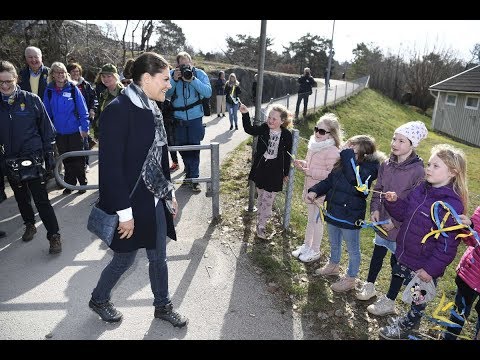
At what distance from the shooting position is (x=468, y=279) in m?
2.77

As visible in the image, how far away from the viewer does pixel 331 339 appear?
10.0 ft

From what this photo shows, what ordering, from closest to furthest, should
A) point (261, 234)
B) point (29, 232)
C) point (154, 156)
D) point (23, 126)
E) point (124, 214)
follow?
point (124, 214) → point (154, 156) → point (23, 126) → point (29, 232) → point (261, 234)

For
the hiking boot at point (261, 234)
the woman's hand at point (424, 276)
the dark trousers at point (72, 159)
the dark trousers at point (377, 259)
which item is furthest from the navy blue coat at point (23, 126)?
the woman's hand at point (424, 276)

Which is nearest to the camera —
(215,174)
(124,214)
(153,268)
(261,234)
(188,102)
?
(124,214)

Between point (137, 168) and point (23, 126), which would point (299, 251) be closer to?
point (137, 168)

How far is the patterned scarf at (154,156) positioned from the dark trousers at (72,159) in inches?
131

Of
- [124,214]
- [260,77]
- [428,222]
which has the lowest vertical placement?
[428,222]

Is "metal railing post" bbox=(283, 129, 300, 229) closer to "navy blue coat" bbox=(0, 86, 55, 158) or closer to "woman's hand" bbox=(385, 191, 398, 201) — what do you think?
"woman's hand" bbox=(385, 191, 398, 201)

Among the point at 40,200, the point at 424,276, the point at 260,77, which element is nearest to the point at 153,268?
the point at 40,200

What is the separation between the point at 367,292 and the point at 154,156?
2.51 metres

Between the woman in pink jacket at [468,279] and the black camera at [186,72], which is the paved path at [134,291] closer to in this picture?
the woman in pink jacket at [468,279]

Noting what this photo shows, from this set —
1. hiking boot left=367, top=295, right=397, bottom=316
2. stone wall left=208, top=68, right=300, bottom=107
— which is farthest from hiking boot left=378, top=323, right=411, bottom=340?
stone wall left=208, top=68, right=300, bottom=107
